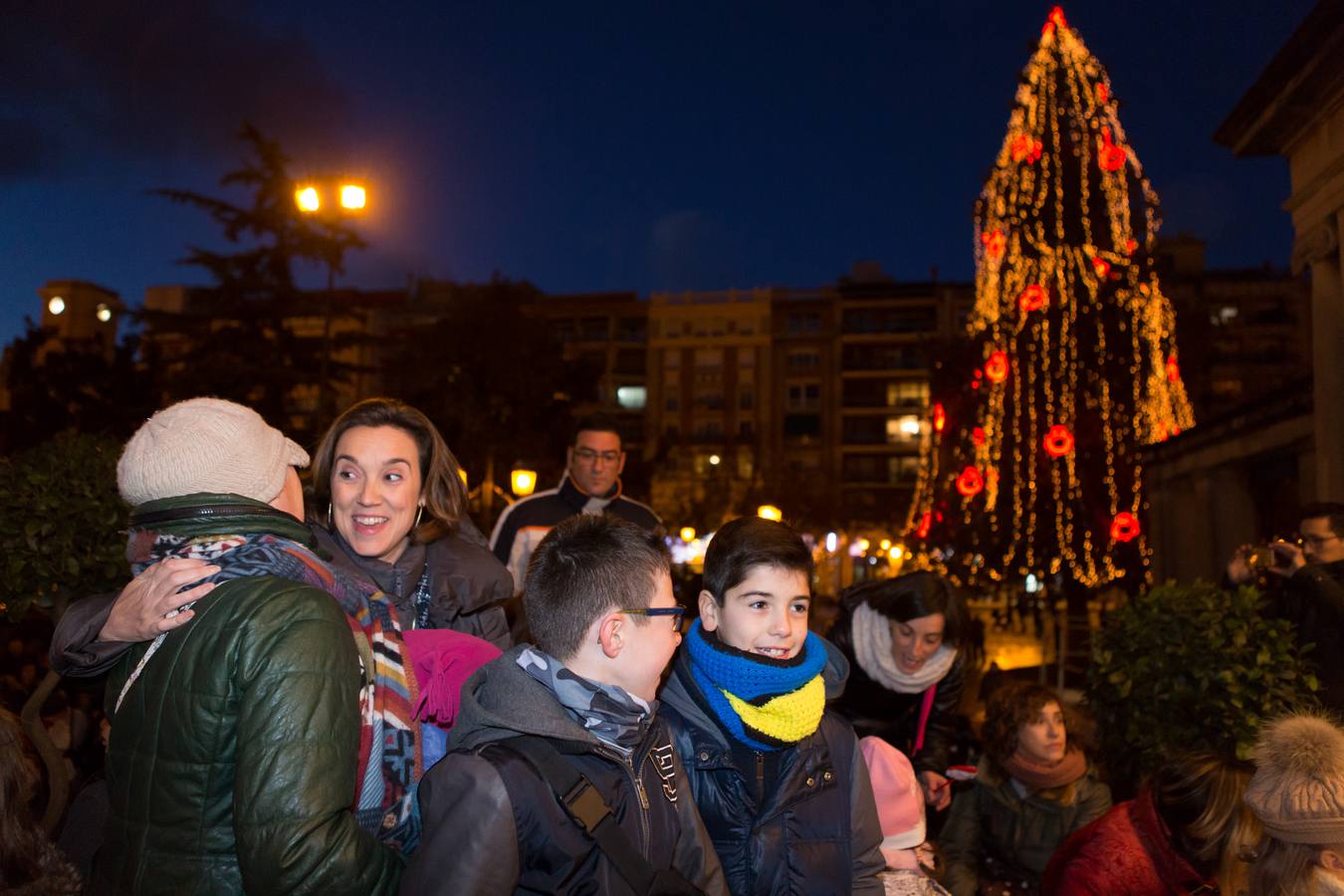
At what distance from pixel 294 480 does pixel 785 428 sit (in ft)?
237

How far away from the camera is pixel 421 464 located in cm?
323

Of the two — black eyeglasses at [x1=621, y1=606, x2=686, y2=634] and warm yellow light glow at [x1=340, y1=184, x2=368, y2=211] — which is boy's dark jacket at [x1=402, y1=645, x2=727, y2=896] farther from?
warm yellow light glow at [x1=340, y1=184, x2=368, y2=211]

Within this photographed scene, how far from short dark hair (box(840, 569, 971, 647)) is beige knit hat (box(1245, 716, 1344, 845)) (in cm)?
136

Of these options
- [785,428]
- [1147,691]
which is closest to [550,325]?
[1147,691]

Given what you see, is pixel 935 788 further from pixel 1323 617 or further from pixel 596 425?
pixel 596 425

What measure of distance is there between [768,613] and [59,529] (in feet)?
10.3

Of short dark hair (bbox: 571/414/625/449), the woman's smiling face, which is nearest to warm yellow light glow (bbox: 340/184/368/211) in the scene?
short dark hair (bbox: 571/414/625/449)

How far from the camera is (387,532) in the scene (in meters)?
3.08

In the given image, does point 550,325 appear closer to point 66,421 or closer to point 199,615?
point 66,421

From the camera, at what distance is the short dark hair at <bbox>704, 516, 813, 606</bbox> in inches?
123

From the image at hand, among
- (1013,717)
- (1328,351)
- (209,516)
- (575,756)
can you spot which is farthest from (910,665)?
(1328,351)

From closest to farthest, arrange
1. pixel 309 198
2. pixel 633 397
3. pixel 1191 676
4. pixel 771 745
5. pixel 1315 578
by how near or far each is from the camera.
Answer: pixel 771 745 → pixel 1315 578 → pixel 1191 676 → pixel 309 198 → pixel 633 397

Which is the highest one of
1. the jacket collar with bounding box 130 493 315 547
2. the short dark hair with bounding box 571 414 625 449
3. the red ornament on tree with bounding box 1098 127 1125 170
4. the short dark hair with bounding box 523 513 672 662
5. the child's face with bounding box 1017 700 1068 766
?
the red ornament on tree with bounding box 1098 127 1125 170

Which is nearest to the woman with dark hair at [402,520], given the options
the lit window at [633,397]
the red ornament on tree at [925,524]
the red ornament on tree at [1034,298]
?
the red ornament on tree at [1034,298]
